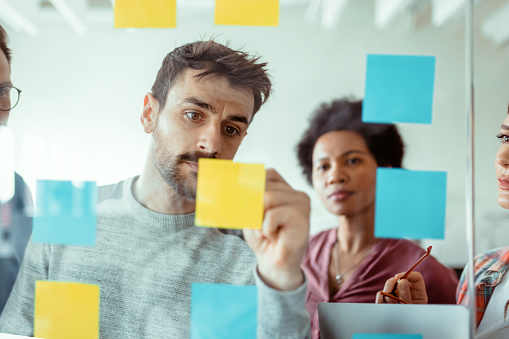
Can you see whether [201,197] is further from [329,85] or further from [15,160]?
[15,160]

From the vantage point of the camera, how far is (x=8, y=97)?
1148mm

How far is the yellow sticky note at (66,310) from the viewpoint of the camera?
42.5 inches

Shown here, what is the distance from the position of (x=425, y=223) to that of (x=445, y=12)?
478 millimetres

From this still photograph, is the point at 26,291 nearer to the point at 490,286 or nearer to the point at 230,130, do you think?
the point at 230,130

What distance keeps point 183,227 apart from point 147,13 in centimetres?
54

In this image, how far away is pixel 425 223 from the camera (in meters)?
0.95

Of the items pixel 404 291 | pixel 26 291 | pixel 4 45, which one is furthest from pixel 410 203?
pixel 4 45

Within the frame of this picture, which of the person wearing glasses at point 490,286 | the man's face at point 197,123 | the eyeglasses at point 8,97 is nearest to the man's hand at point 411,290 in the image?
the person wearing glasses at point 490,286

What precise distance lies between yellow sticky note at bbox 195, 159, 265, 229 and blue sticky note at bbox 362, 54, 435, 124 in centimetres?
30

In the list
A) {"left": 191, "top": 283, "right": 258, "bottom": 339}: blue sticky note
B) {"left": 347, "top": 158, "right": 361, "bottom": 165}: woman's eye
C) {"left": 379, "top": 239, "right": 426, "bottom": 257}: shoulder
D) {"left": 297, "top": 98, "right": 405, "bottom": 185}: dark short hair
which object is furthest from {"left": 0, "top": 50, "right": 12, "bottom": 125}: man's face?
{"left": 379, "top": 239, "right": 426, "bottom": 257}: shoulder

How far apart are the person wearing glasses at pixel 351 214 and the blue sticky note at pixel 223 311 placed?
14 cm

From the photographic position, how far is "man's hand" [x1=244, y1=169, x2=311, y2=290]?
3.17 feet

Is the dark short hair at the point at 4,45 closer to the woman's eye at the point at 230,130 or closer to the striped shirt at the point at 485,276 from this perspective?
the woman's eye at the point at 230,130

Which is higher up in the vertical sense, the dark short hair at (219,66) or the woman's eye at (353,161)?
the dark short hair at (219,66)
